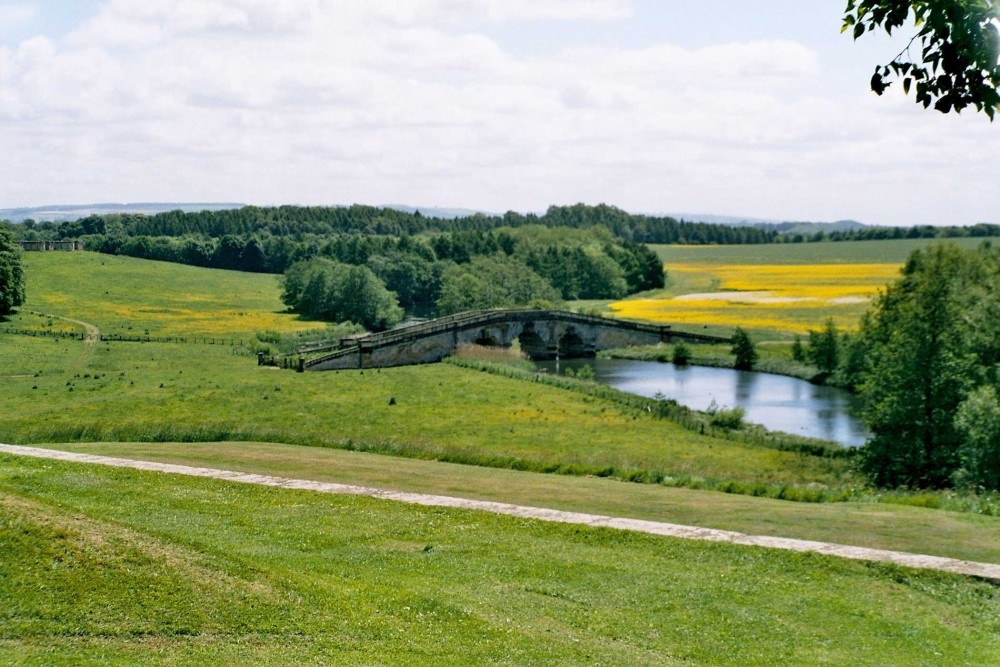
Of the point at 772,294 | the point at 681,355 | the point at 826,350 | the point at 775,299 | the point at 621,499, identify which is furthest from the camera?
the point at 772,294

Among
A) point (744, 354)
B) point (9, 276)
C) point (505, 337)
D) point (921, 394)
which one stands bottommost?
Answer: point (744, 354)

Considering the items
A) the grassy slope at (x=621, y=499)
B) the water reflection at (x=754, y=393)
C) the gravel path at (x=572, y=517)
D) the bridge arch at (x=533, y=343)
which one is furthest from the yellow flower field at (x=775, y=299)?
the gravel path at (x=572, y=517)

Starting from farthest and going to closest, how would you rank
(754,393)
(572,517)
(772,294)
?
(772,294)
(754,393)
(572,517)

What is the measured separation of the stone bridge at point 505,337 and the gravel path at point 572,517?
5472cm

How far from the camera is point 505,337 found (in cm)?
10525

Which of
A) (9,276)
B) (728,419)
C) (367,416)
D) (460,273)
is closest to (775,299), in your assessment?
(460,273)

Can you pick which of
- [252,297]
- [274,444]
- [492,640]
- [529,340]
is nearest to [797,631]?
[492,640]

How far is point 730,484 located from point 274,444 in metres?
14.7

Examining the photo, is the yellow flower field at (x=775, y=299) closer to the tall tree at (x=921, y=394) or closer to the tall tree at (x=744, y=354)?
the tall tree at (x=744, y=354)

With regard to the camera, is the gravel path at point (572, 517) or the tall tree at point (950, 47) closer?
the tall tree at point (950, 47)

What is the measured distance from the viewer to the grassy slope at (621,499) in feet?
72.6

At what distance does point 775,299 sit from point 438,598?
11881cm

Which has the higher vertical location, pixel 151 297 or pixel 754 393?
pixel 151 297

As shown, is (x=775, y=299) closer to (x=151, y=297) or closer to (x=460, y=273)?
(x=460, y=273)
